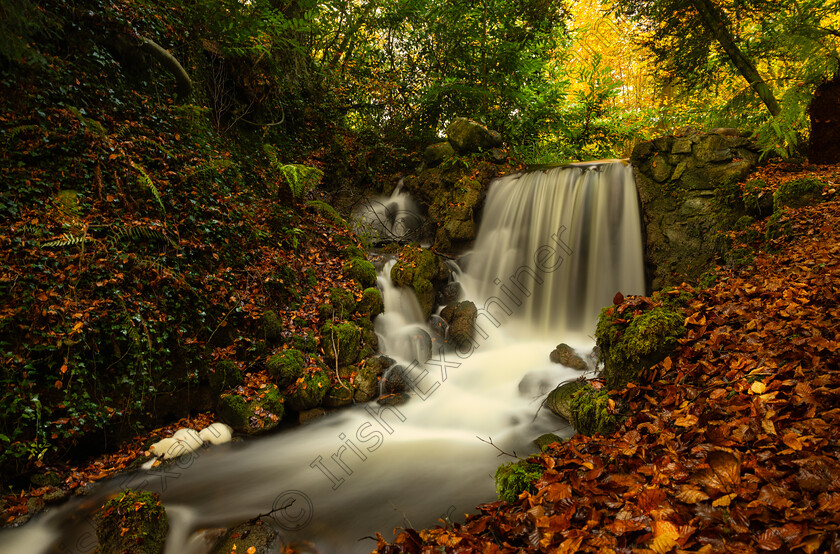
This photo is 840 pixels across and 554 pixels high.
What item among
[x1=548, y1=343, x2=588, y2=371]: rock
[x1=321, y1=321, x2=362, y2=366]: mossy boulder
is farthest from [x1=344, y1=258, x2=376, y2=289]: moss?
[x1=548, y1=343, x2=588, y2=371]: rock

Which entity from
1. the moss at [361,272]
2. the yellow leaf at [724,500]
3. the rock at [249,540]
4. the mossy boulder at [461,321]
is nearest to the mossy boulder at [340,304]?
the moss at [361,272]

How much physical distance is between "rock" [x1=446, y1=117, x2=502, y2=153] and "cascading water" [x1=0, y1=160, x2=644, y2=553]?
146cm

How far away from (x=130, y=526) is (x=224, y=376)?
2.27m

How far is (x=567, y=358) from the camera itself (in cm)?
627

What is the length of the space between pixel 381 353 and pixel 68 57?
21.4 ft

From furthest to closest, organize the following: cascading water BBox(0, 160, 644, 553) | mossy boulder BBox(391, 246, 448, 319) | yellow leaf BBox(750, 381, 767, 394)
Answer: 1. mossy boulder BBox(391, 246, 448, 319)
2. cascading water BBox(0, 160, 644, 553)
3. yellow leaf BBox(750, 381, 767, 394)

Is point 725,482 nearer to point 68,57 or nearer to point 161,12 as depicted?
point 68,57

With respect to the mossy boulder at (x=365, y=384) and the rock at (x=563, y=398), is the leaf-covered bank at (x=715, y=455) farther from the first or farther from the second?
the mossy boulder at (x=365, y=384)

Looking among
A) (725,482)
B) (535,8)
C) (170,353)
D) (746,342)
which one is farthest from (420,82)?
(725,482)

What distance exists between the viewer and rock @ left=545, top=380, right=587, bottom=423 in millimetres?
4844

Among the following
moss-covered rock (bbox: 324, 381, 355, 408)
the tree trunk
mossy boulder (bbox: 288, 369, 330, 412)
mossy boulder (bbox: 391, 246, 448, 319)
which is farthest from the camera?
mossy boulder (bbox: 391, 246, 448, 319)

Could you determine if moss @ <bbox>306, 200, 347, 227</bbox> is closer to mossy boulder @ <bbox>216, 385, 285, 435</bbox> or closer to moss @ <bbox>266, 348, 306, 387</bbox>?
moss @ <bbox>266, 348, 306, 387</bbox>

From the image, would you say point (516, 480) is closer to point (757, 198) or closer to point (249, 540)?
point (249, 540)

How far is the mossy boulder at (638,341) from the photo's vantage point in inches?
122
